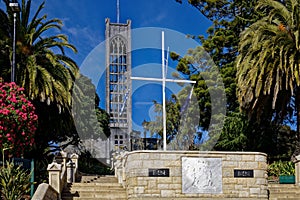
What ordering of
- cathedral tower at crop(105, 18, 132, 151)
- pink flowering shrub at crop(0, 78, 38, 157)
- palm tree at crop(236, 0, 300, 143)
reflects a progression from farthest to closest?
cathedral tower at crop(105, 18, 132, 151) → palm tree at crop(236, 0, 300, 143) → pink flowering shrub at crop(0, 78, 38, 157)

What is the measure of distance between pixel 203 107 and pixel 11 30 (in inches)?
430

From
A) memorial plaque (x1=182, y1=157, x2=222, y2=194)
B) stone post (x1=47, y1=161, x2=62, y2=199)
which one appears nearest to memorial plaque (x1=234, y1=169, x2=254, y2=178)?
memorial plaque (x1=182, y1=157, x2=222, y2=194)

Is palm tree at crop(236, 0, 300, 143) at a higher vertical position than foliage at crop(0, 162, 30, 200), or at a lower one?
higher

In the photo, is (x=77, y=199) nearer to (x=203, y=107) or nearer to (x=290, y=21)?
(x=290, y=21)

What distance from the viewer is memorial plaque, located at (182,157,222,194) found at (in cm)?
1488

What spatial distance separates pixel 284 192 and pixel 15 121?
910cm

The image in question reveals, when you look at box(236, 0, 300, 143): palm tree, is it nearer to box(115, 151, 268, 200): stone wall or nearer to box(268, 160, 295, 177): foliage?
box(268, 160, 295, 177): foliage

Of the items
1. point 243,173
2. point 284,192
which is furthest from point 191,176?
point 284,192

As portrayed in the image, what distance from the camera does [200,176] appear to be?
49.0 ft

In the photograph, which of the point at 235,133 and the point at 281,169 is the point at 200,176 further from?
the point at 235,133

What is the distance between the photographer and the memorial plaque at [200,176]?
14875mm

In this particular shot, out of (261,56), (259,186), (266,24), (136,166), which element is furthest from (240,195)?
(266,24)

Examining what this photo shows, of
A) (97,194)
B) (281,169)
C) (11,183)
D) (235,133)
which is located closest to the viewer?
(11,183)

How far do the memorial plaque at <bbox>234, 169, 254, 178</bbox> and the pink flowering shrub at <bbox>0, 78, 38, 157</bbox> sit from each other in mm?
7292
